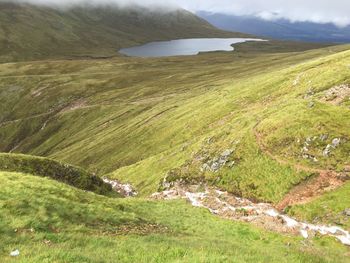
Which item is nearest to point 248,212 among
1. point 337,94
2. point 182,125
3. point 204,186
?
point 204,186

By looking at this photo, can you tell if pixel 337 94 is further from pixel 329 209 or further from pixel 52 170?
pixel 52 170

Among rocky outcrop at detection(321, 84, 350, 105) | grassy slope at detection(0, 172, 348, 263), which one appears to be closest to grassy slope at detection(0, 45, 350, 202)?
rocky outcrop at detection(321, 84, 350, 105)

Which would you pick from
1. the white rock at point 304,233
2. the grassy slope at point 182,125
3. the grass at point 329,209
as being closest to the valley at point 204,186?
the grass at point 329,209

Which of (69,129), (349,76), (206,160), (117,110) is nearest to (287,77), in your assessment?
(349,76)

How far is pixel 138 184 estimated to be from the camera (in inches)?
2864

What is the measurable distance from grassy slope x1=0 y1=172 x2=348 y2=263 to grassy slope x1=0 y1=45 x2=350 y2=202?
551 inches

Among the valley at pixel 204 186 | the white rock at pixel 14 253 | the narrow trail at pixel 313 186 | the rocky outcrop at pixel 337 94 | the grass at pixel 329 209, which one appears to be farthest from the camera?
the rocky outcrop at pixel 337 94

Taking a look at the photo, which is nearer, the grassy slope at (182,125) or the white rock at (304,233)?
the white rock at (304,233)

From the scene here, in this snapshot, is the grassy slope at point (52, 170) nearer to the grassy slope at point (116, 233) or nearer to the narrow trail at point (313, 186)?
the grassy slope at point (116, 233)

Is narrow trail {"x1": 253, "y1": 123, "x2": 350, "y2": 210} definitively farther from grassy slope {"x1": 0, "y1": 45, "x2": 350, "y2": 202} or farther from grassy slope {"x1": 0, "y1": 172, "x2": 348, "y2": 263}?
grassy slope {"x1": 0, "y1": 172, "x2": 348, "y2": 263}

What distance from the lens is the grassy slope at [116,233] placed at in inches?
818

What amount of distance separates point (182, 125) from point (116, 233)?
66.6 m

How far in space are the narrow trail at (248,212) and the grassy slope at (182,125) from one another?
2.56 meters

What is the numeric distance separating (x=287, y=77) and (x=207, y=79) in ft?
243
